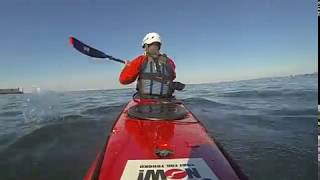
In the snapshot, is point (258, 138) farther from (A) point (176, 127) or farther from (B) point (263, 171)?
(A) point (176, 127)

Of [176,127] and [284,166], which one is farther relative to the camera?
[284,166]

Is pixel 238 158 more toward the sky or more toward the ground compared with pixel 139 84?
more toward the ground

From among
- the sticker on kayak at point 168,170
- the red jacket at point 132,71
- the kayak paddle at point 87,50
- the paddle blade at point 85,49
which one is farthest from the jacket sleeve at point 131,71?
the paddle blade at point 85,49

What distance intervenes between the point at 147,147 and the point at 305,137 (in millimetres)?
5146

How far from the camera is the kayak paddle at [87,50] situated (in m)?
8.45

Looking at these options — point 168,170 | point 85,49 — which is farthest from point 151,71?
point 85,49

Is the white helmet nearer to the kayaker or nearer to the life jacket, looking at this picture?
the kayaker

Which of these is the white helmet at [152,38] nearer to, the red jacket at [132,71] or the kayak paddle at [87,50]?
the red jacket at [132,71]

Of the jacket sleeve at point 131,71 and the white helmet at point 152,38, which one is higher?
the white helmet at point 152,38

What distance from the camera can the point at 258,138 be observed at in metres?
7.43

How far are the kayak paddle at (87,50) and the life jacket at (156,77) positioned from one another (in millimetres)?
2478

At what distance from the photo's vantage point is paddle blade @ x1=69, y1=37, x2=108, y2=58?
8453 mm

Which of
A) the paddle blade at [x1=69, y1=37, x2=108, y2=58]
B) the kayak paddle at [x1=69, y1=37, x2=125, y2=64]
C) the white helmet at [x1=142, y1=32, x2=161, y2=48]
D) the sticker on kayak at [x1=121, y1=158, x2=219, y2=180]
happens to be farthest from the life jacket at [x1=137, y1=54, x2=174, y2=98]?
the paddle blade at [x1=69, y1=37, x2=108, y2=58]

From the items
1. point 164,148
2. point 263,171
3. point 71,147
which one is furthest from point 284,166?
point 71,147
